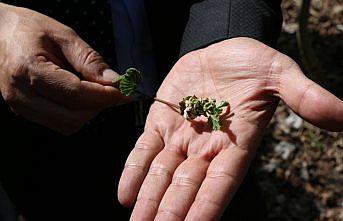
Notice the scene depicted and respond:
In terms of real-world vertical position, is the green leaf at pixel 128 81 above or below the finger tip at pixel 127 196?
above

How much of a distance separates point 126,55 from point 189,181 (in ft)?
1.72

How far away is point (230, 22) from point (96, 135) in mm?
642

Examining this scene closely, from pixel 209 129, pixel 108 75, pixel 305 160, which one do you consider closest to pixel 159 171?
pixel 209 129

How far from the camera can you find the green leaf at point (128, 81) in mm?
1712

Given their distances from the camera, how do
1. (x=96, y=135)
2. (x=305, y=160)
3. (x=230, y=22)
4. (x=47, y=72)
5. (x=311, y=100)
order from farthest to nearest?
(x=305, y=160)
(x=96, y=135)
(x=230, y=22)
(x=47, y=72)
(x=311, y=100)

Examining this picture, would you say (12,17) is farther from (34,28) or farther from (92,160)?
(92,160)

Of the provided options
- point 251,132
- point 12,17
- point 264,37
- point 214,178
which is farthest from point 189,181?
point 12,17

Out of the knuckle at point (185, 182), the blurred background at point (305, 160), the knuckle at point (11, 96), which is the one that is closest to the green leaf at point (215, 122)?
the knuckle at point (185, 182)

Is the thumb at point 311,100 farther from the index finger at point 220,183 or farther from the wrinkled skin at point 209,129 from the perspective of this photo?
the index finger at point 220,183

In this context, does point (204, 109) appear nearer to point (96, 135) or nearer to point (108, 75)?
point (108, 75)

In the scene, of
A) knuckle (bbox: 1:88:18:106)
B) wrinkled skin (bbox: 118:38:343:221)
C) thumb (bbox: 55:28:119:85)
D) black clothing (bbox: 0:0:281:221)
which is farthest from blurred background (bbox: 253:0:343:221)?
knuckle (bbox: 1:88:18:106)

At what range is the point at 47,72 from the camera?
166 cm

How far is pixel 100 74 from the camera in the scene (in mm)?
1728

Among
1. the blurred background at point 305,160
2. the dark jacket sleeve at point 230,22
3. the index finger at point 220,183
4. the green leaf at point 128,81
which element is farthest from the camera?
the blurred background at point 305,160
